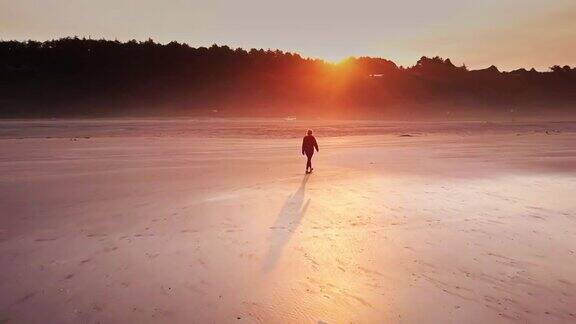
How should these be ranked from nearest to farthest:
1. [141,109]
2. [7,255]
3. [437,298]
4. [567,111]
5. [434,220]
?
[437,298]
[7,255]
[434,220]
[141,109]
[567,111]

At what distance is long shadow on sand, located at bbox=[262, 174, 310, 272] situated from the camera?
19.4 ft

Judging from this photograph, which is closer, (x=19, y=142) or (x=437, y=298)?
(x=437, y=298)

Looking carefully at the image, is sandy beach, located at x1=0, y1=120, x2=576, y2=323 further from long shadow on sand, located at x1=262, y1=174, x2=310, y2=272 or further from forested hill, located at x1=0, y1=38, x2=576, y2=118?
forested hill, located at x1=0, y1=38, x2=576, y2=118

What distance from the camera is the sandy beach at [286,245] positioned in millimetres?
4531

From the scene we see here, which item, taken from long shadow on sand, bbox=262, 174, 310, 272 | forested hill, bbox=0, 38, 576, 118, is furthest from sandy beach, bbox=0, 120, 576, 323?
forested hill, bbox=0, 38, 576, 118

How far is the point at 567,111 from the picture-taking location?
61.2 meters

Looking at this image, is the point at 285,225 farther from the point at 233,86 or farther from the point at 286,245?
the point at 233,86

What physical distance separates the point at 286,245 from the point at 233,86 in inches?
2174

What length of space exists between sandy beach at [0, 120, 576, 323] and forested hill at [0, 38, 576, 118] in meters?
36.8

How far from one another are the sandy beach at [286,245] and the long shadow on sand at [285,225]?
36mm

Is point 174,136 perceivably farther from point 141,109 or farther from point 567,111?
point 567,111

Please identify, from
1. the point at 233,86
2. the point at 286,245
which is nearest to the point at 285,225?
the point at 286,245

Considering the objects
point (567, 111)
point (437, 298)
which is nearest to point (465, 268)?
point (437, 298)

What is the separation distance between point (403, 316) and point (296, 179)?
7902 mm
